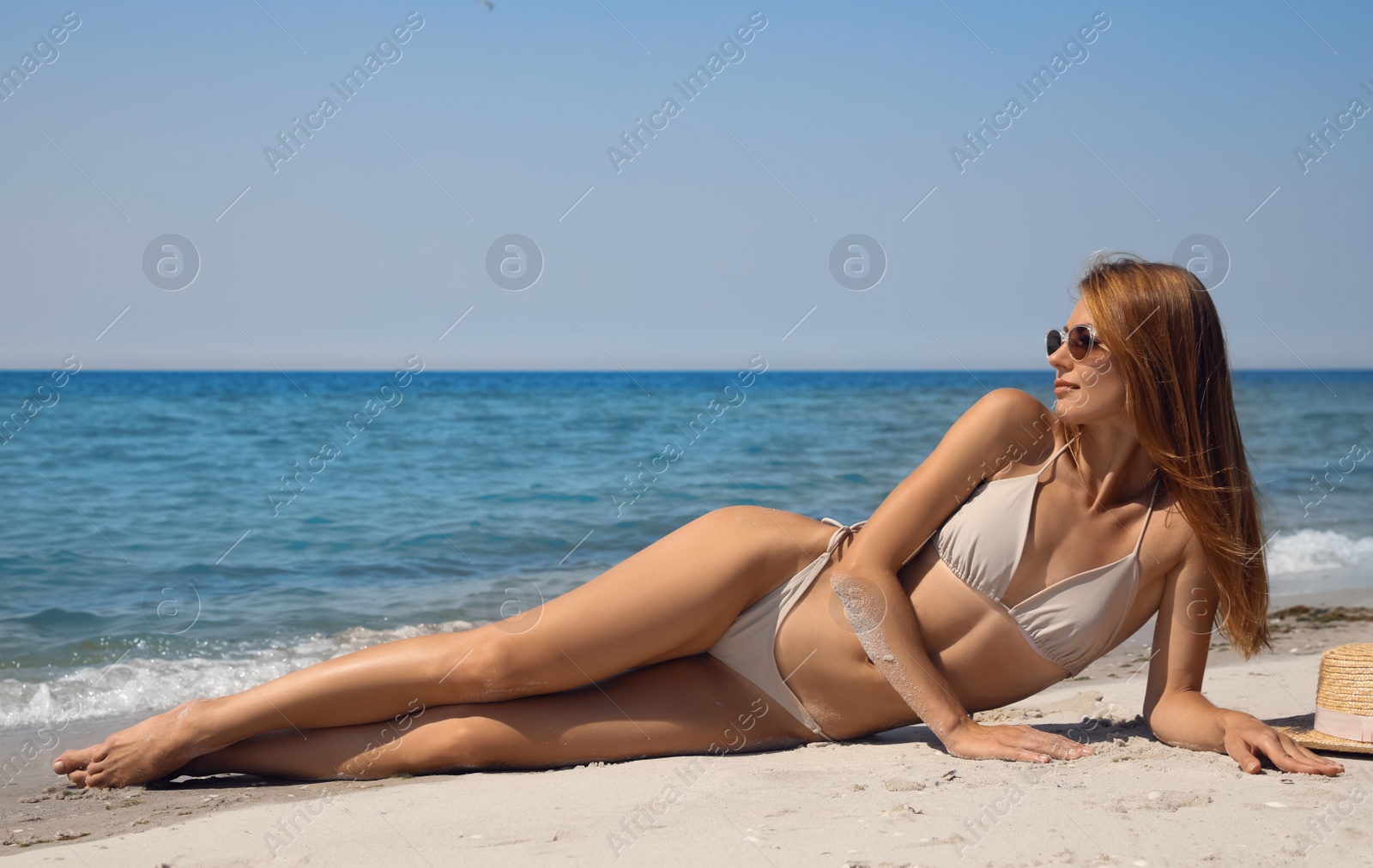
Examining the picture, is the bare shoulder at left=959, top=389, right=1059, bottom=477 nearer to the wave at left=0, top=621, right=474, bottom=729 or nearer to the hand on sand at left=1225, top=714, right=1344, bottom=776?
the hand on sand at left=1225, top=714, right=1344, bottom=776

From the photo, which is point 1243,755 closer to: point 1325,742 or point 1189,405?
point 1325,742

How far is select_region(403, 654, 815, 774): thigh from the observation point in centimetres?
330

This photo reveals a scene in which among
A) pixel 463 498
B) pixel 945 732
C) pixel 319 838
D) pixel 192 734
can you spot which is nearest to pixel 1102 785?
pixel 945 732

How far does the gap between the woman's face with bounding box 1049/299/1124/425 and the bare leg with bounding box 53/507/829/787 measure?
2.67ft

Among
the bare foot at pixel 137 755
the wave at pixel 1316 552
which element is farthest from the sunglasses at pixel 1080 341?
the wave at pixel 1316 552

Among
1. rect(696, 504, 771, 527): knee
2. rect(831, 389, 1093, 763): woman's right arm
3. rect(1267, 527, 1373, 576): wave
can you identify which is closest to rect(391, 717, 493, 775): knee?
rect(696, 504, 771, 527): knee

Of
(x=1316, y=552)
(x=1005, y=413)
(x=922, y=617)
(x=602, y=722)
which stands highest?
(x=1005, y=413)

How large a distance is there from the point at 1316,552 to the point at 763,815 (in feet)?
29.0

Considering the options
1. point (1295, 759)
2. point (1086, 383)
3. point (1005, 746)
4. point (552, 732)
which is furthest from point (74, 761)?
point (1295, 759)

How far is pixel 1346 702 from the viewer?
292cm

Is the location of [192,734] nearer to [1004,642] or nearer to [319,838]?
[319,838]

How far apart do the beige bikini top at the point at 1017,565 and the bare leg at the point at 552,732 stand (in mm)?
804

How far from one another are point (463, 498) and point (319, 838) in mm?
9211

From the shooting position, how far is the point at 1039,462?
315cm
